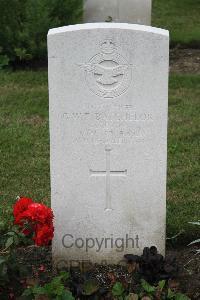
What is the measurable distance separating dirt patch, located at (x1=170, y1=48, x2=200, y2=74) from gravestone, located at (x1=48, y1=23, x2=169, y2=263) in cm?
505

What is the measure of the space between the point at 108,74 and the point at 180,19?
28.2 ft

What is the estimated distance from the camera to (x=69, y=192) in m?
4.27

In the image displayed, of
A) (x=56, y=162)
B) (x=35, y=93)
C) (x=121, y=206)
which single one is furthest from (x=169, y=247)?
(x=35, y=93)

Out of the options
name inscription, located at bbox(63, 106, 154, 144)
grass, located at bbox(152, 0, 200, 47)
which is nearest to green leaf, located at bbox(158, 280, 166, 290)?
name inscription, located at bbox(63, 106, 154, 144)

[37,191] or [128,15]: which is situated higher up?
[128,15]

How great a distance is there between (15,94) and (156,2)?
21.4 ft

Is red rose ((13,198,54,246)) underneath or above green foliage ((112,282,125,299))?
above

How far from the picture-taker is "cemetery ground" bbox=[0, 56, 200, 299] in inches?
192

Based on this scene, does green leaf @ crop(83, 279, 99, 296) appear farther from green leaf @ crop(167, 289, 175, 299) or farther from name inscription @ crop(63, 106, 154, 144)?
name inscription @ crop(63, 106, 154, 144)

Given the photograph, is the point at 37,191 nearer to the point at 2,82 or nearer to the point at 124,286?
the point at 124,286

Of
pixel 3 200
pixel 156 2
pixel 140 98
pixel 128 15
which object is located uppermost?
pixel 156 2

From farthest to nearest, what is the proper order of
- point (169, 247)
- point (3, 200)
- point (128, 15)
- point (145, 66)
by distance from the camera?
point (128, 15) → point (3, 200) → point (169, 247) → point (145, 66)

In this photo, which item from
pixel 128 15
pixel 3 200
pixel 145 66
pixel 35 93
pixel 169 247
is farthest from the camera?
pixel 128 15

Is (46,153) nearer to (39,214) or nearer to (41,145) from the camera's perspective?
(41,145)
